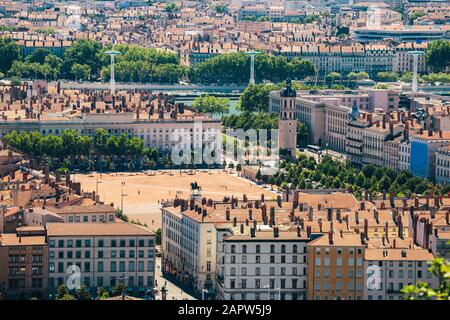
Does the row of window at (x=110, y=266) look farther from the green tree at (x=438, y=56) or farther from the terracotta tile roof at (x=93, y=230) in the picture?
the green tree at (x=438, y=56)

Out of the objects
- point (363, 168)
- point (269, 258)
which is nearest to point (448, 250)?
point (269, 258)

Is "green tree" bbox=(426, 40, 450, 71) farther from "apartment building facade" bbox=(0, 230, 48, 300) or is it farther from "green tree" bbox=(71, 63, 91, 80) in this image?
"apartment building facade" bbox=(0, 230, 48, 300)

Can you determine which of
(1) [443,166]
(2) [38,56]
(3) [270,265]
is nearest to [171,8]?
(2) [38,56]

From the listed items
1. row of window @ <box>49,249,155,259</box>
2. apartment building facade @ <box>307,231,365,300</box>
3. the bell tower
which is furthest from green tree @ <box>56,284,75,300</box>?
the bell tower

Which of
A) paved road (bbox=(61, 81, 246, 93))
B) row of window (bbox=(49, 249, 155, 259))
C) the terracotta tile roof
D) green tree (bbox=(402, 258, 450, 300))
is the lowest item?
paved road (bbox=(61, 81, 246, 93))

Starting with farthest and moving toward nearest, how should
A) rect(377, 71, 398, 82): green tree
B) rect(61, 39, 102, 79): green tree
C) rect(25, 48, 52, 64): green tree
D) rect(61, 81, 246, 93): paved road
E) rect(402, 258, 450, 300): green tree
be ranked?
rect(25, 48, 52, 64): green tree < rect(61, 39, 102, 79): green tree < rect(377, 71, 398, 82): green tree < rect(61, 81, 246, 93): paved road < rect(402, 258, 450, 300): green tree

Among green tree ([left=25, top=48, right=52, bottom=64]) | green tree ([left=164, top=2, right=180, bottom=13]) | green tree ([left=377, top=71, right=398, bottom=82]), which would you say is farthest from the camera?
green tree ([left=164, top=2, right=180, bottom=13])
